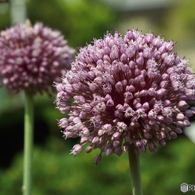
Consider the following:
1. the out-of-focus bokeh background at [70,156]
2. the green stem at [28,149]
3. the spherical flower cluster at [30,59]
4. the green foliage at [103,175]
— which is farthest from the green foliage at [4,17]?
the green stem at [28,149]

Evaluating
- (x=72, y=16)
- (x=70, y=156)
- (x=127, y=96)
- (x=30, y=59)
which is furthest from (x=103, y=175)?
(x=72, y=16)

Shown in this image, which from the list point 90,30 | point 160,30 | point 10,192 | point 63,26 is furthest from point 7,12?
point 10,192

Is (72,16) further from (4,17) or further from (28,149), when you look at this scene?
(28,149)

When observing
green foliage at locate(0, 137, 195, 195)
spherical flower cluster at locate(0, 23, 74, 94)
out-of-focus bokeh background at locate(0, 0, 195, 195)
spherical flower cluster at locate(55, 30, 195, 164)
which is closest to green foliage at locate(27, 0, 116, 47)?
out-of-focus bokeh background at locate(0, 0, 195, 195)

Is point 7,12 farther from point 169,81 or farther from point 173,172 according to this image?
point 169,81

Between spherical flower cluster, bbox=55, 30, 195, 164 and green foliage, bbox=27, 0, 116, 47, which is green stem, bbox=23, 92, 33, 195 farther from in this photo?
green foliage, bbox=27, 0, 116, 47

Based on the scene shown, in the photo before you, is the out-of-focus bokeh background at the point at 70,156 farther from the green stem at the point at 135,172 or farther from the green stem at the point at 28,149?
the green stem at the point at 135,172
